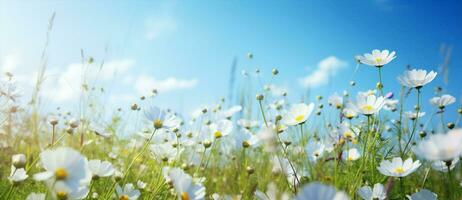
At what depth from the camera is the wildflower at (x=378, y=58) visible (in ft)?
5.11

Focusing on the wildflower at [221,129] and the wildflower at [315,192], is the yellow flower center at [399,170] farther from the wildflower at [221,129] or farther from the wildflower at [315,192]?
the wildflower at [315,192]

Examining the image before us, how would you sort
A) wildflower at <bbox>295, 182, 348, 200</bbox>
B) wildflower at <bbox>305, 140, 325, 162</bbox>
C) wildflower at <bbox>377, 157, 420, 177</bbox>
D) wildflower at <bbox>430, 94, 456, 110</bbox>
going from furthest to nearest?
1. wildflower at <bbox>430, 94, 456, 110</bbox>
2. wildflower at <bbox>305, 140, 325, 162</bbox>
3. wildflower at <bbox>377, 157, 420, 177</bbox>
4. wildflower at <bbox>295, 182, 348, 200</bbox>

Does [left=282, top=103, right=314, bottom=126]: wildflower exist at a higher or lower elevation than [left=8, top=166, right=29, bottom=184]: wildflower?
lower

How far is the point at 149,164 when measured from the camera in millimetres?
2025

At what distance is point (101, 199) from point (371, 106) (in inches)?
34.3

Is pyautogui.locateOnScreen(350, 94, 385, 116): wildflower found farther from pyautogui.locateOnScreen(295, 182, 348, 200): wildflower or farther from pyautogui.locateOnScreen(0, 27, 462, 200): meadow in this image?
pyautogui.locateOnScreen(295, 182, 348, 200): wildflower

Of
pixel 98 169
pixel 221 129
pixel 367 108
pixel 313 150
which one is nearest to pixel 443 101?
pixel 313 150

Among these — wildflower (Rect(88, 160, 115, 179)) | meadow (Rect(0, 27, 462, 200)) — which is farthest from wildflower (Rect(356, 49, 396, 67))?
wildflower (Rect(88, 160, 115, 179))

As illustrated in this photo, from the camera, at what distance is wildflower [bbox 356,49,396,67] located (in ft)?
5.11

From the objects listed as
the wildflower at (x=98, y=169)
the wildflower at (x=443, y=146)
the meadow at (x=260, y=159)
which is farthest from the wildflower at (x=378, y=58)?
the wildflower at (x=98, y=169)

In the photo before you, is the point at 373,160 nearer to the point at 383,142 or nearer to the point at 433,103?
the point at 383,142

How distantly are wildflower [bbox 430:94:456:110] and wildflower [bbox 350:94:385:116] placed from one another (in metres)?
0.64

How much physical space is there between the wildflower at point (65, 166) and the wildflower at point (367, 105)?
909mm

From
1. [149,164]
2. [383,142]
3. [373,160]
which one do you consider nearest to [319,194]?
[373,160]
